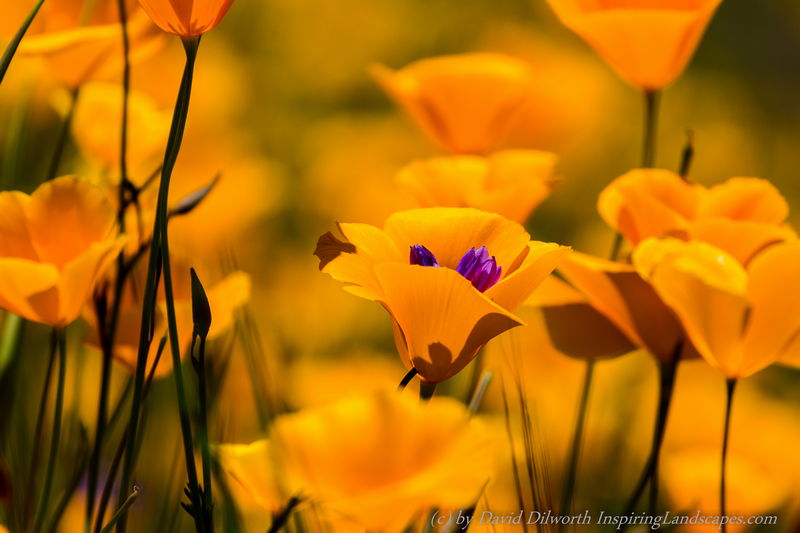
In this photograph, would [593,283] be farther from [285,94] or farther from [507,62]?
[285,94]

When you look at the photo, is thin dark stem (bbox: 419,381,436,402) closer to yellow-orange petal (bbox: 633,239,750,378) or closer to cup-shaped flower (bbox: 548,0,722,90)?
yellow-orange petal (bbox: 633,239,750,378)

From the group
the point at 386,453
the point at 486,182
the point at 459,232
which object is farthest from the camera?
the point at 486,182

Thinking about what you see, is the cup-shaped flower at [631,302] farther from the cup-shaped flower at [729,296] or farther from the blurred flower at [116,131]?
the blurred flower at [116,131]

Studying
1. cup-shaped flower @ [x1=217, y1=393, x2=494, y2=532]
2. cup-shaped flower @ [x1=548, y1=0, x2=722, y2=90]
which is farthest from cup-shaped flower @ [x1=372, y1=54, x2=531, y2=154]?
cup-shaped flower @ [x1=217, y1=393, x2=494, y2=532]

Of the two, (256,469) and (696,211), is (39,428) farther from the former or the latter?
(696,211)

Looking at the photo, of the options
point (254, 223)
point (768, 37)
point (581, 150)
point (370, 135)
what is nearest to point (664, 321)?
point (254, 223)

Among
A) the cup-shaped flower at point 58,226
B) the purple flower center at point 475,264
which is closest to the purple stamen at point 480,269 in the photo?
the purple flower center at point 475,264

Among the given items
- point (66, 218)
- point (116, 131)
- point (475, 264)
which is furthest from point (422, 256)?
point (116, 131)
